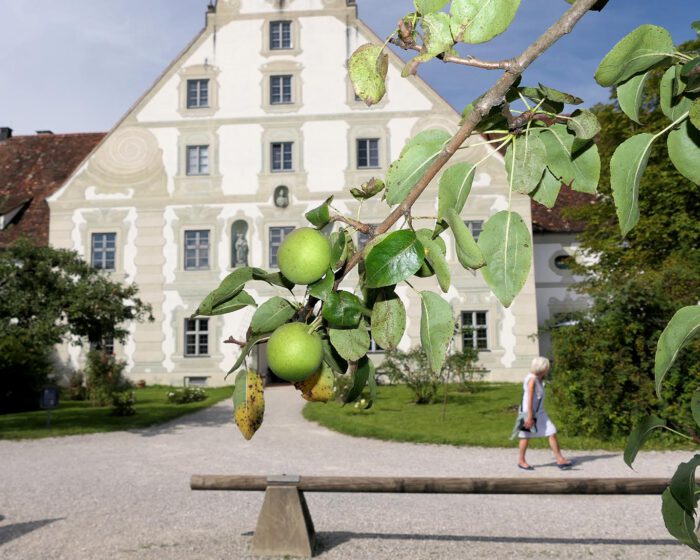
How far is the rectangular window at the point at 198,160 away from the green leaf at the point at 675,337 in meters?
20.2

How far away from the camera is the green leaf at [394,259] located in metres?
0.59

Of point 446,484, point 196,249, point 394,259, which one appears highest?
point 196,249

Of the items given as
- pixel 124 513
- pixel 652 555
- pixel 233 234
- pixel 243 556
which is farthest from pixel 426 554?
pixel 233 234

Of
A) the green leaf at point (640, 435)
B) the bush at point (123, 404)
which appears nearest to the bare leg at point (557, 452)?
the green leaf at point (640, 435)

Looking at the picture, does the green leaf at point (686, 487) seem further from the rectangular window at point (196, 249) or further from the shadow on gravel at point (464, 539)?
the rectangular window at point (196, 249)

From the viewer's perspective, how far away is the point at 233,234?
784 inches

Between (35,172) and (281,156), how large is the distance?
376 inches

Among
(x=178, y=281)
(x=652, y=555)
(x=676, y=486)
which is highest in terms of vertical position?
(x=178, y=281)

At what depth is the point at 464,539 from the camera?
5.41m

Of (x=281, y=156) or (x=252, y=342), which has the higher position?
(x=281, y=156)

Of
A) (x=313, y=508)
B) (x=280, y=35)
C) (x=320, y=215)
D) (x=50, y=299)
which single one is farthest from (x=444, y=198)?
(x=280, y=35)

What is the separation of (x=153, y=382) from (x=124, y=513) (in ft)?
45.8

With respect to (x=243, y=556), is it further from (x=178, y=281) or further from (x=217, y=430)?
(x=178, y=281)

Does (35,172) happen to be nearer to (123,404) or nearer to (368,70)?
(123,404)
